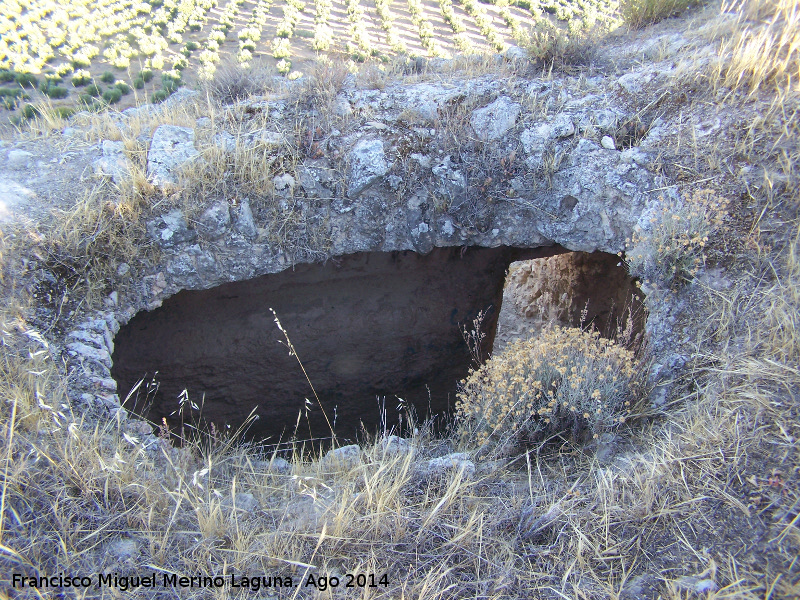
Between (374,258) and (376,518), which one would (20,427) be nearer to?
(376,518)

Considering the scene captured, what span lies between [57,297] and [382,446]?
2.22 m

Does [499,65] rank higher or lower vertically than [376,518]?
higher

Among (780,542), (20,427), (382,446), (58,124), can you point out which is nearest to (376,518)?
(382,446)

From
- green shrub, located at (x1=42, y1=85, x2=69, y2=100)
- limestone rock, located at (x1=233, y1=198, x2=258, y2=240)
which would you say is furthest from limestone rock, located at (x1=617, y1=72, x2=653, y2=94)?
green shrub, located at (x1=42, y1=85, x2=69, y2=100)

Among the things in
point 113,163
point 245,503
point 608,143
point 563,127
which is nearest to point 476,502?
point 245,503

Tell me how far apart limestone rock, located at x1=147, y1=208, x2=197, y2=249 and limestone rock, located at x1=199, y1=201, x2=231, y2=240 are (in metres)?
0.09

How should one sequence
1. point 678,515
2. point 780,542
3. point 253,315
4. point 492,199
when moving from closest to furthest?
point 780,542
point 678,515
point 492,199
point 253,315

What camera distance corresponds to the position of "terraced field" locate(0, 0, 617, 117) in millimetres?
10633

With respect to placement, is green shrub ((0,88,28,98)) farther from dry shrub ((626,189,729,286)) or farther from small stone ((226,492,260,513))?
dry shrub ((626,189,729,286))

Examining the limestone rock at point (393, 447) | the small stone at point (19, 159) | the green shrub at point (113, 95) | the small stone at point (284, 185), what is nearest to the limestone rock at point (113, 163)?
the small stone at point (19, 159)

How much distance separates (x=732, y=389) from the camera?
7.79 ft

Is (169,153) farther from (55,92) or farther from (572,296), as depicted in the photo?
(55,92)

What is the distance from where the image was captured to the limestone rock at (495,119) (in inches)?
157

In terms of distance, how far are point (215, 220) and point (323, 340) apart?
4.96 feet
